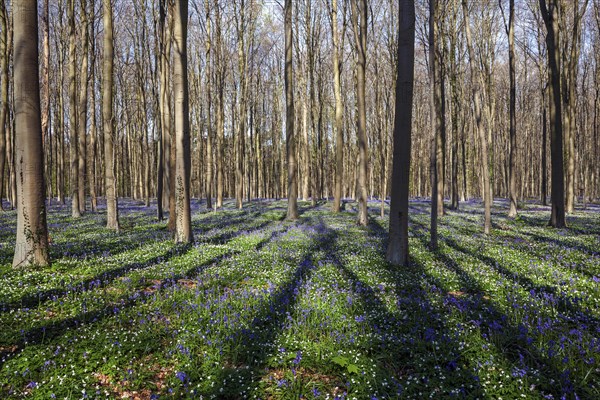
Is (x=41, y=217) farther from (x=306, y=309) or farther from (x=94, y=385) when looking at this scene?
(x=306, y=309)

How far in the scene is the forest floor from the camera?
389 cm

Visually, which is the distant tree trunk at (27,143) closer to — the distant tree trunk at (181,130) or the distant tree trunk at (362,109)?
the distant tree trunk at (181,130)

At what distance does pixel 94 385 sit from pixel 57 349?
98 cm

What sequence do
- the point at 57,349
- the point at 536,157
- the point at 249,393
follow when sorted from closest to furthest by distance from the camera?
the point at 249,393 < the point at 57,349 < the point at 536,157

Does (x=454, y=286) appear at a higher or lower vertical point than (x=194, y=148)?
lower

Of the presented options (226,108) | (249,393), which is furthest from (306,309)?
(226,108)

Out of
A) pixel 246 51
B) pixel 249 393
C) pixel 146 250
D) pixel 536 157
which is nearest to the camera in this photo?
pixel 249 393

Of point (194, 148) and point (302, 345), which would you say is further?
point (194, 148)

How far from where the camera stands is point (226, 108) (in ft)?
161

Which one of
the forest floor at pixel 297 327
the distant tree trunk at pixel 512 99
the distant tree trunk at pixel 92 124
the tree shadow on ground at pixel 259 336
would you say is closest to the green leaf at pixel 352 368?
the forest floor at pixel 297 327

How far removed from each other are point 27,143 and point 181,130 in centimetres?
494

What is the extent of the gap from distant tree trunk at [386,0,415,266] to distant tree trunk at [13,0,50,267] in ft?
31.3

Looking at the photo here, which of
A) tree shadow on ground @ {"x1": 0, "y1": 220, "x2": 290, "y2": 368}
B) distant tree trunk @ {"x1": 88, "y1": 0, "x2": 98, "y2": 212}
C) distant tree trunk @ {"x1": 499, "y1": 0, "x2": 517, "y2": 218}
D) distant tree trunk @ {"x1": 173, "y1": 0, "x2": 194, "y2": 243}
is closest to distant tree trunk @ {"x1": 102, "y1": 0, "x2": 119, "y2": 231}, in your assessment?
distant tree trunk @ {"x1": 173, "y1": 0, "x2": 194, "y2": 243}

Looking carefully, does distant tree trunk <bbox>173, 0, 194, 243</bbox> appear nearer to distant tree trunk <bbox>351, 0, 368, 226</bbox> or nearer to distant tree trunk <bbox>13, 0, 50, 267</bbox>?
distant tree trunk <bbox>13, 0, 50, 267</bbox>
